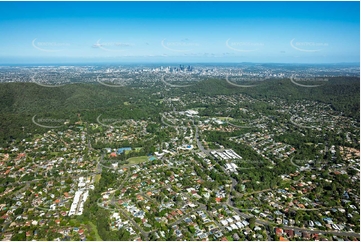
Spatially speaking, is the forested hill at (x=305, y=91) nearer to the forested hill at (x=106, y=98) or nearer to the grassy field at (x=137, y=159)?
the forested hill at (x=106, y=98)

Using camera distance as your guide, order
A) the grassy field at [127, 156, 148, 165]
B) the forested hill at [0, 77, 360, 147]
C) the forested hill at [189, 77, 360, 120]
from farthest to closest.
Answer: the forested hill at [189, 77, 360, 120] < the forested hill at [0, 77, 360, 147] < the grassy field at [127, 156, 148, 165]

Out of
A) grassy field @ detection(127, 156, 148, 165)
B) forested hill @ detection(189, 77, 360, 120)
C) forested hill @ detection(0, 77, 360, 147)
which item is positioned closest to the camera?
grassy field @ detection(127, 156, 148, 165)

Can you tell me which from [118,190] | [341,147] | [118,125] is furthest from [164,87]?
[118,190]

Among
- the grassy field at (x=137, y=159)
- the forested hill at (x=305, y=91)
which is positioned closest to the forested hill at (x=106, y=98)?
the forested hill at (x=305, y=91)

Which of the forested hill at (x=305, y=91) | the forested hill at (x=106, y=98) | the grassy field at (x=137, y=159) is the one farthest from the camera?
the forested hill at (x=305, y=91)

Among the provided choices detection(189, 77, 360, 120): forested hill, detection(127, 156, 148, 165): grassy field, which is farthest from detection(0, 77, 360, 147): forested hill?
detection(127, 156, 148, 165): grassy field

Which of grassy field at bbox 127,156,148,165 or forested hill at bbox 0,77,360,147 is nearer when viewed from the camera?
grassy field at bbox 127,156,148,165

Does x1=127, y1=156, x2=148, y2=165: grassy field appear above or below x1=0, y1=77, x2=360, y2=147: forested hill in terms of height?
below

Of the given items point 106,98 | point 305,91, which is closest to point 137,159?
Result: point 106,98

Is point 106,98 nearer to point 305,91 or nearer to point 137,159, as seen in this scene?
point 137,159

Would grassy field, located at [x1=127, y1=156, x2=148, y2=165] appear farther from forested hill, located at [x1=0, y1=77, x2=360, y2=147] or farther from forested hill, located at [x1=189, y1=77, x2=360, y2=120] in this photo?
forested hill, located at [x1=189, y1=77, x2=360, y2=120]
